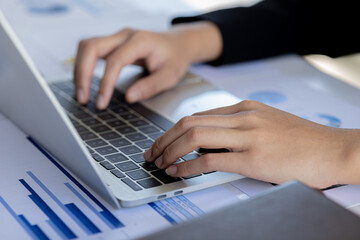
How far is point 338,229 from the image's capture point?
0.52 meters

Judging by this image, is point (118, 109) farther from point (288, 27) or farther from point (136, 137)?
point (288, 27)

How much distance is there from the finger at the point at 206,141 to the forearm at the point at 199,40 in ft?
1.47

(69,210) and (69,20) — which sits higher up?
(69,20)

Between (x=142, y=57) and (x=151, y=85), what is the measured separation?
0.07 m

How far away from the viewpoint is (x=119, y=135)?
0.90m

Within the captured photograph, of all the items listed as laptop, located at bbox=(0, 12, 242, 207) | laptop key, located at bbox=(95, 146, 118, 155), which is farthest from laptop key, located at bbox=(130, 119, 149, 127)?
laptop key, located at bbox=(95, 146, 118, 155)

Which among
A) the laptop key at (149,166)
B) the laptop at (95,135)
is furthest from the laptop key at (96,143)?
the laptop key at (149,166)

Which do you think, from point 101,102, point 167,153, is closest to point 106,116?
point 101,102

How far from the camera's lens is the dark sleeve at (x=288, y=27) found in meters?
1.27

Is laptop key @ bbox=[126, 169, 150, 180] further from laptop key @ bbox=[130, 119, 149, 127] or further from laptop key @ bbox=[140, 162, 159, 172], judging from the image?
laptop key @ bbox=[130, 119, 149, 127]

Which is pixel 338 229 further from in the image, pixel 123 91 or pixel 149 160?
pixel 123 91

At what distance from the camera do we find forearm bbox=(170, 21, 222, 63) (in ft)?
3.92

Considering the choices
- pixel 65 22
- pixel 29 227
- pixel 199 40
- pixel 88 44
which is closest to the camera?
pixel 29 227

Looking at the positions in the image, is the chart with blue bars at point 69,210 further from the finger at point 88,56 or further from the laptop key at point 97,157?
the finger at point 88,56
